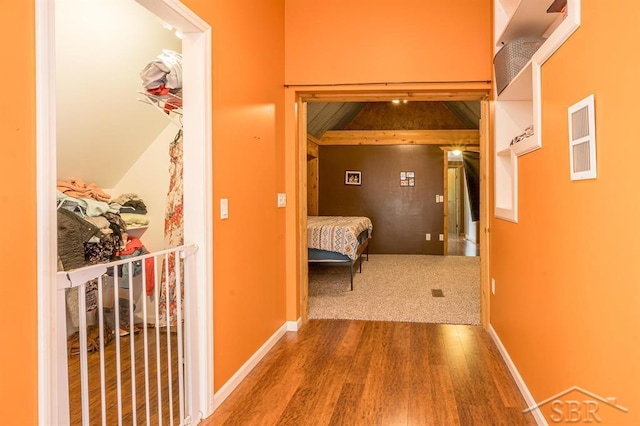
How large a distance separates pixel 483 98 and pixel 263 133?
6.06ft

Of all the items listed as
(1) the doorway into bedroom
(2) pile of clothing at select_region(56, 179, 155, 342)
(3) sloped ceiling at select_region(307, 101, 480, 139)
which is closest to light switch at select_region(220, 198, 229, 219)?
(2) pile of clothing at select_region(56, 179, 155, 342)

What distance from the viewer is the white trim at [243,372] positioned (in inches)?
88.5

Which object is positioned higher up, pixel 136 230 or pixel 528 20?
pixel 528 20

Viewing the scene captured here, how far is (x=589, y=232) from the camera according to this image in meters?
1.43

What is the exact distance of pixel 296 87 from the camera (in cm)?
355

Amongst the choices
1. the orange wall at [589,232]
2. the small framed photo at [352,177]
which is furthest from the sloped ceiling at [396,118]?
the orange wall at [589,232]

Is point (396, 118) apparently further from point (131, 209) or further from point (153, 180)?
point (131, 209)

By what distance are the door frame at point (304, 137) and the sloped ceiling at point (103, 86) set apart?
3.62ft

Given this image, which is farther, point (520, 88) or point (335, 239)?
point (335, 239)

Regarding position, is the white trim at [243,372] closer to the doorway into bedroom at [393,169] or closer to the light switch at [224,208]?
the light switch at [224,208]

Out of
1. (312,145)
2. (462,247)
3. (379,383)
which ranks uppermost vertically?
(312,145)

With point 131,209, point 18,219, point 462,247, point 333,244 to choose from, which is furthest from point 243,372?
point 462,247

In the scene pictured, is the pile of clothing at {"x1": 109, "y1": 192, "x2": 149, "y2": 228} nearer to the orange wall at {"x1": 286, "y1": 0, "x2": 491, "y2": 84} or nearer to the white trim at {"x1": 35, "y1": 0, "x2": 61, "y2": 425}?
the orange wall at {"x1": 286, "y1": 0, "x2": 491, "y2": 84}

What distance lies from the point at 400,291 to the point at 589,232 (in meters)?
3.68
